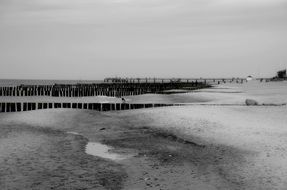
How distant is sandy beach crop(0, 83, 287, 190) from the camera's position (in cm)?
860

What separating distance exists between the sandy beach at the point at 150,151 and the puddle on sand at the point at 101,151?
262mm

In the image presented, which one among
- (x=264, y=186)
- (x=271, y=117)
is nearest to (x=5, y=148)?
(x=264, y=186)

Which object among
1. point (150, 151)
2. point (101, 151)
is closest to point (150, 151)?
point (150, 151)

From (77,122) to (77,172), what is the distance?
9.06m

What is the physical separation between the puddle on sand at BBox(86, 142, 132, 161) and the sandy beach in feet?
0.86

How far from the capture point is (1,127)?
15906mm

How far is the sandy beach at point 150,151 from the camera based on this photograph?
8602 millimetres

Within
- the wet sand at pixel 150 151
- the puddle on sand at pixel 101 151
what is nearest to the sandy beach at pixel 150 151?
the wet sand at pixel 150 151

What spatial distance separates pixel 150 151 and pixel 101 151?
4.75 ft

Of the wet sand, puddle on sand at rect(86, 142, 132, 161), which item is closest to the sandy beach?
the wet sand

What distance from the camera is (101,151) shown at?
11961 mm

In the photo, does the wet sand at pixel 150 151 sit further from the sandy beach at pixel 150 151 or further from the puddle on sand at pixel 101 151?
the puddle on sand at pixel 101 151

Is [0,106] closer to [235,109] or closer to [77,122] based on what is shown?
[77,122]

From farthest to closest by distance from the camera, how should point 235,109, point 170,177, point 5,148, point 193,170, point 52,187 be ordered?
point 235,109 < point 5,148 < point 193,170 < point 170,177 < point 52,187
